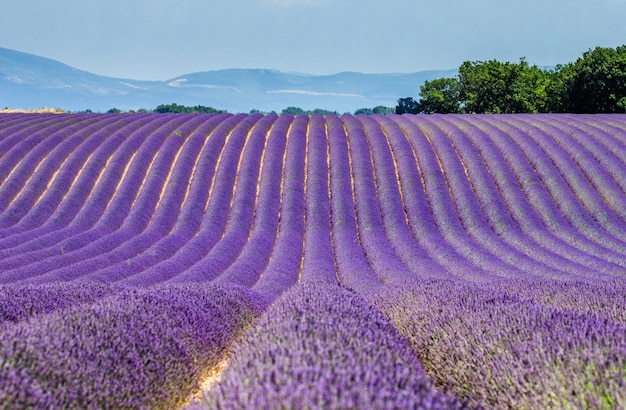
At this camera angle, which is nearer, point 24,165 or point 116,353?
point 116,353

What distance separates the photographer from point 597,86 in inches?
1764

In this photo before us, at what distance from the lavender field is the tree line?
16.2m

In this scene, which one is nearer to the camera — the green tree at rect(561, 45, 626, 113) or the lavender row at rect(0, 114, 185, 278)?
the lavender row at rect(0, 114, 185, 278)

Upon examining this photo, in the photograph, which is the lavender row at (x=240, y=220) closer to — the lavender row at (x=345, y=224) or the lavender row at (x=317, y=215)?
the lavender row at (x=317, y=215)

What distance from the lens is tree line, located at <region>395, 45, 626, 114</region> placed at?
147 ft

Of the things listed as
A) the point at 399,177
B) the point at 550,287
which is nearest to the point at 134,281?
the point at 550,287

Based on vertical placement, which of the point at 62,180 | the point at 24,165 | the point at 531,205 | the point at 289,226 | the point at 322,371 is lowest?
the point at 289,226

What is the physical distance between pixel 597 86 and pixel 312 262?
3792 cm

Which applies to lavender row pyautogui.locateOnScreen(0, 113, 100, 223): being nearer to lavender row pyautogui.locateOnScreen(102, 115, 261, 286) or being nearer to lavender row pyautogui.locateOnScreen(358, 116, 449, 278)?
lavender row pyautogui.locateOnScreen(102, 115, 261, 286)

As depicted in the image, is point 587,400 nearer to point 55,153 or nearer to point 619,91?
point 55,153

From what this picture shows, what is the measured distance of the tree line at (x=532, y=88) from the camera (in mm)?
44750

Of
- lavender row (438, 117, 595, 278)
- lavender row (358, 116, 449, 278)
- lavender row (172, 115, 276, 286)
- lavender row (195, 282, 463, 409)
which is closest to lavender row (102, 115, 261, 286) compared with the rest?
lavender row (172, 115, 276, 286)

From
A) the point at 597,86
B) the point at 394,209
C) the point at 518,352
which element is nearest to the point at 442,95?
the point at 597,86

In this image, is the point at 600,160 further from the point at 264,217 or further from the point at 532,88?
the point at 532,88
